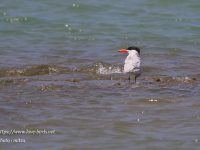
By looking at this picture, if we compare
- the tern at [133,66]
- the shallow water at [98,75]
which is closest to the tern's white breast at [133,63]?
the tern at [133,66]

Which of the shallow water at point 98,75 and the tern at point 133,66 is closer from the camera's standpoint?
the shallow water at point 98,75

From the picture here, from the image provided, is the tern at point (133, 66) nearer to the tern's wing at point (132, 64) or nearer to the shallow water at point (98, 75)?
the tern's wing at point (132, 64)

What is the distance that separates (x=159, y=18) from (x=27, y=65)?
5.93m

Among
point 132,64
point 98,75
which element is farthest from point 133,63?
Result: point 98,75

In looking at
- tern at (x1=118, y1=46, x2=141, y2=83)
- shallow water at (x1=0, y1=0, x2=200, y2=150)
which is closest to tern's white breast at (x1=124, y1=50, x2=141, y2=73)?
tern at (x1=118, y1=46, x2=141, y2=83)

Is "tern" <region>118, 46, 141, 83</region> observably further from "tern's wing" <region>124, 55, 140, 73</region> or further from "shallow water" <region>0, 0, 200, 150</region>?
"shallow water" <region>0, 0, 200, 150</region>

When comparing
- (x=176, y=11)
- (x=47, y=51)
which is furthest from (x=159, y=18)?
(x=47, y=51)

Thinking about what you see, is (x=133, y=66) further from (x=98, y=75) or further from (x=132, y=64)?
(x=98, y=75)

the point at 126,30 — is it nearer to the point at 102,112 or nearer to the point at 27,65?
the point at 27,65

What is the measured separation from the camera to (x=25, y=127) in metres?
7.06

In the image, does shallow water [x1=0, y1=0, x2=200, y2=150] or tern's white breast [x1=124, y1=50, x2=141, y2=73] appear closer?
shallow water [x1=0, y1=0, x2=200, y2=150]

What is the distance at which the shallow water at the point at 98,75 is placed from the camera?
6898mm

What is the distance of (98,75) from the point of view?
10.5 m

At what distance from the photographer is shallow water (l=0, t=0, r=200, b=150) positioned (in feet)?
22.6
